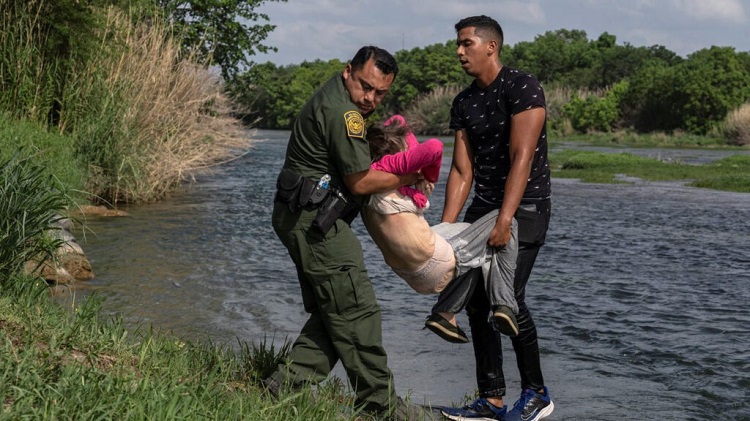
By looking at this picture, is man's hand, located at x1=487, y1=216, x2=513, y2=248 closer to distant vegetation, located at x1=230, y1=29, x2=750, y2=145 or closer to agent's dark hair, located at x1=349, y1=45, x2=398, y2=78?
agent's dark hair, located at x1=349, y1=45, x2=398, y2=78

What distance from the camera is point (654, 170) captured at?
30.6 m

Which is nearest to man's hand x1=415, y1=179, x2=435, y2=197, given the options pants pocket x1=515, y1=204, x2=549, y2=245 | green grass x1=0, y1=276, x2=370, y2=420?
pants pocket x1=515, y1=204, x2=549, y2=245

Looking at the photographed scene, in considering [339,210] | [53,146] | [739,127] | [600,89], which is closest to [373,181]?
Result: [339,210]

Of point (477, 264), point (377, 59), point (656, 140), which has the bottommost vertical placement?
point (656, 140)

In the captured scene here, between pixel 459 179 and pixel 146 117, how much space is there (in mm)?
11306

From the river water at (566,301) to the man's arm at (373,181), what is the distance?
191 cm

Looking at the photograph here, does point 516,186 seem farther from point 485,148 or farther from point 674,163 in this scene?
point 674,163

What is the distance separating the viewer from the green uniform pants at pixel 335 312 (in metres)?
4.71

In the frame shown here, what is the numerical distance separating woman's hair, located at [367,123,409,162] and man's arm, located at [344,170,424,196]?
0.18 meters

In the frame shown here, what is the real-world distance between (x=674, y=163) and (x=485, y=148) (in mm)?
29304

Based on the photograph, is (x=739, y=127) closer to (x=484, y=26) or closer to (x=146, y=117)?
(x=146, y=117)

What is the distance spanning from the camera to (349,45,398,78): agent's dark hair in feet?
15.1

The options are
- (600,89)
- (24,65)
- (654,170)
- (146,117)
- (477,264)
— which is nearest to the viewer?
(477,264)

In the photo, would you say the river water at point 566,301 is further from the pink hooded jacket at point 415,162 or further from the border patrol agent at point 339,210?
the pink hooded jacket at point 415,162
